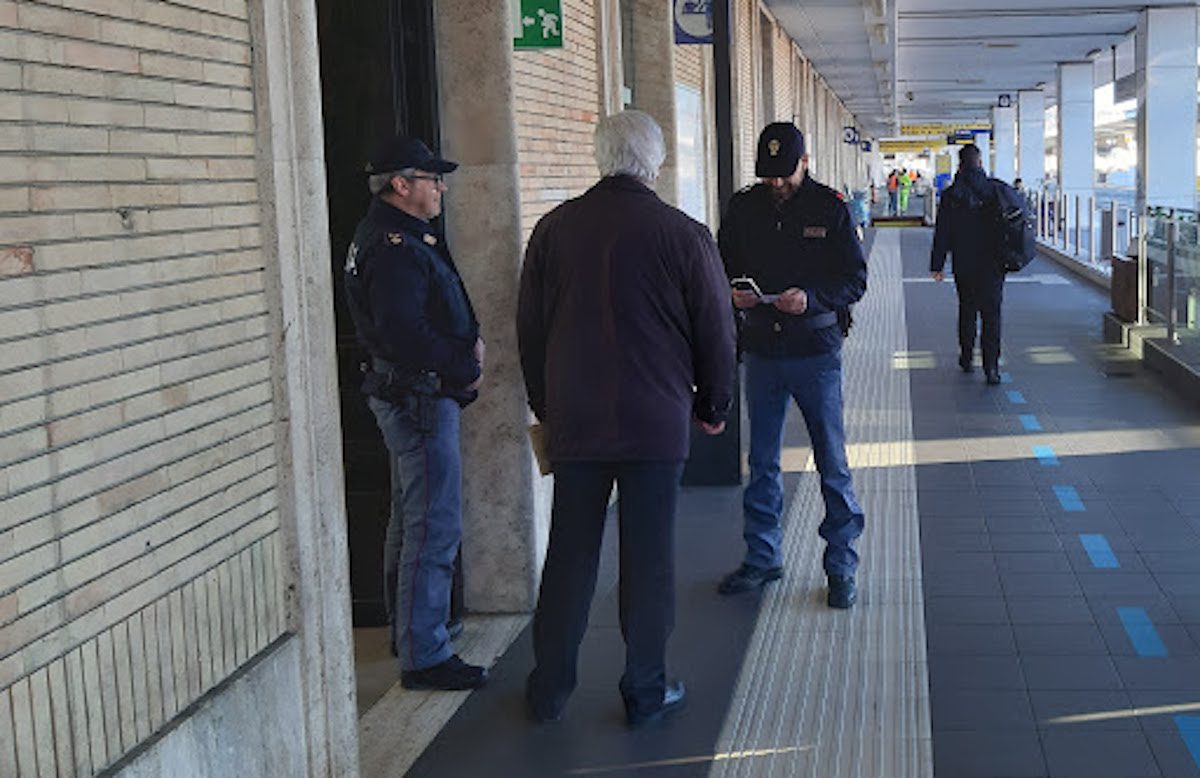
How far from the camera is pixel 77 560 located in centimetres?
297

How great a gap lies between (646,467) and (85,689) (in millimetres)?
2188

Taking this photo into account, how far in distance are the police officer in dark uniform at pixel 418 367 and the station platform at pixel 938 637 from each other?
1.07 feet

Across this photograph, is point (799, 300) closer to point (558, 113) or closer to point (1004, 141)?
point (558, 113)

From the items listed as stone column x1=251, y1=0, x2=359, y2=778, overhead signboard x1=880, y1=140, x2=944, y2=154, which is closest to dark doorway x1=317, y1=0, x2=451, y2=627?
stone column x1=251, y1=0, x2=359, y2=778

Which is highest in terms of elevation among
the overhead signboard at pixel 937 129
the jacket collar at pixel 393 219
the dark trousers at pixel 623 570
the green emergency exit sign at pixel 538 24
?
the overhead signboard at pixel 937 129

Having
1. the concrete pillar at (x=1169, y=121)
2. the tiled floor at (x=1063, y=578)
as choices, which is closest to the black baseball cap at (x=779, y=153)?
the tiled floor at (x=1063, y=578)

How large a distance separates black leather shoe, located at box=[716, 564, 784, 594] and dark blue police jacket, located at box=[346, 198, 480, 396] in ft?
5.74

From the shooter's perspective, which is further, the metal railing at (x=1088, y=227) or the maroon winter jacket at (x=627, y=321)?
the metal railing at (x=1088, y=227)

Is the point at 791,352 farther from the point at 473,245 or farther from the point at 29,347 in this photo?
the point at 29,347

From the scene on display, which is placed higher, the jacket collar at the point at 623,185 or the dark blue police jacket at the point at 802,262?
the jacket collar at the point at 623,185

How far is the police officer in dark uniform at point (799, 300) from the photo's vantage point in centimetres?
598

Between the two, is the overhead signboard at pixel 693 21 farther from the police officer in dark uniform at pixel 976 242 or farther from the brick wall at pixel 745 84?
the brick wall at pixel 745 84

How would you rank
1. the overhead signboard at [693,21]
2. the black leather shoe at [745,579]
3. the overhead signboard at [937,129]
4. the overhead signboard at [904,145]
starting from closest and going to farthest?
the black leather shoe at [745,579]
the overhead signboard at [693,21]
the overhead signboard at [937,129]
the overhead signboard at [904,145]

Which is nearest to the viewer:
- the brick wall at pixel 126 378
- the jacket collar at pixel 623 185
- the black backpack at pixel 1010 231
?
the brick wall at pixel 126 378
